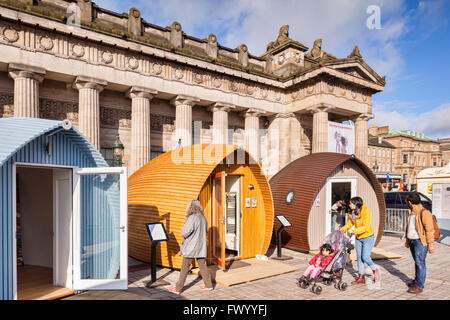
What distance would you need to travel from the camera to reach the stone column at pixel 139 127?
17.6m

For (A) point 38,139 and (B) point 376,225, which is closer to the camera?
(A) point 38,139

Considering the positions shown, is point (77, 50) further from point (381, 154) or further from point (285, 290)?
point (381, 154)

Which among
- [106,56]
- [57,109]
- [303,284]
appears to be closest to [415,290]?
[303,284]

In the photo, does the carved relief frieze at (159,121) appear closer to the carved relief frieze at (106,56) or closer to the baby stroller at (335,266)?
the carved relief frieze at (106,56)

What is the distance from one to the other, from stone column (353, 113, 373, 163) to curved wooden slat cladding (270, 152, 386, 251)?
15910mm

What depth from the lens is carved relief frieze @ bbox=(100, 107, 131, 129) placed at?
18094 mm

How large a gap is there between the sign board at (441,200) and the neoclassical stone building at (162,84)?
32.8 ft

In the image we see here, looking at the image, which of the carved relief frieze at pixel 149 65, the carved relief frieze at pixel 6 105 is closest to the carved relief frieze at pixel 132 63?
the carved relief frieze at pixel 149 65

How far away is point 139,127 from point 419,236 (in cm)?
1520

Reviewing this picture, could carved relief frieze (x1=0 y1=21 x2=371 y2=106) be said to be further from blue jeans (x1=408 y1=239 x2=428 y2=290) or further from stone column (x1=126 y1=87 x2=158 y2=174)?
blue jeans (x1=408 y1=239 x2=428 y2=290)
